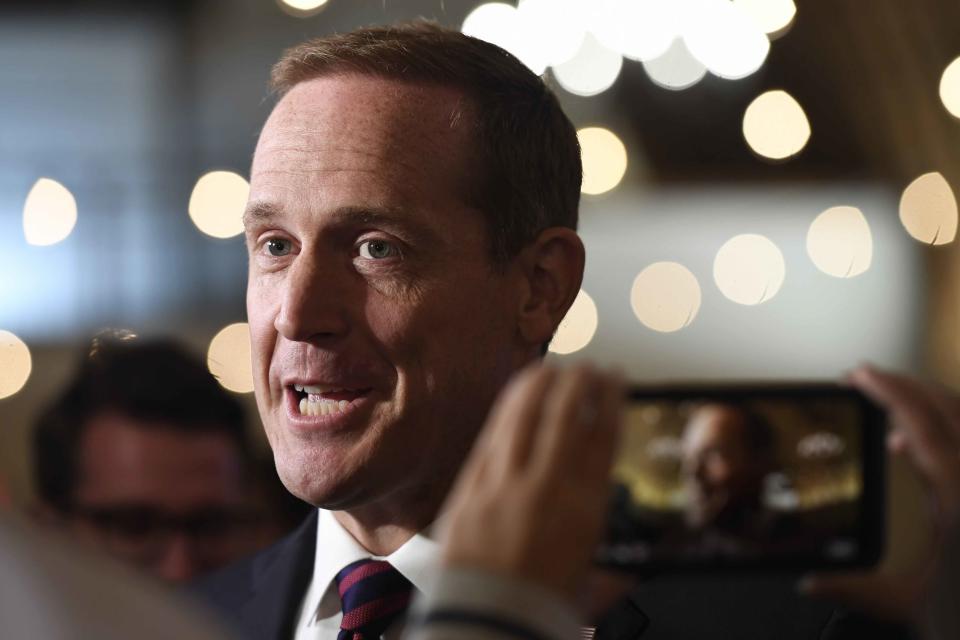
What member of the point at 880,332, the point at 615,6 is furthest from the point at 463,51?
the point at 880,332

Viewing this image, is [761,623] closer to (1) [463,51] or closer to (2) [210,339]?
(1) [463,51]

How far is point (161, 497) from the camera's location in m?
1.35

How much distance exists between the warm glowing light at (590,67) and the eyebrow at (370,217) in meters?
1.50

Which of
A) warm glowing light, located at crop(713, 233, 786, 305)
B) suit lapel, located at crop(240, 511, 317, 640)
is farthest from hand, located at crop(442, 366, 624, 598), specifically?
warm glowing light, located at crop(713, 233, 786, 305)

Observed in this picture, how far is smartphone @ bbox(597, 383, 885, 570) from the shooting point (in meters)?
0.80

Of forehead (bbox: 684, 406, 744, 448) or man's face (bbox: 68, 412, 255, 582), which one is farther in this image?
man's face (bbox: 68, 412, 255, 582)

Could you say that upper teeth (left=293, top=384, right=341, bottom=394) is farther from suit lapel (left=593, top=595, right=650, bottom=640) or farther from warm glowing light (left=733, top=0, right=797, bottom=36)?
warm glowing light (left=733, top=0, right=797, bottom=36)

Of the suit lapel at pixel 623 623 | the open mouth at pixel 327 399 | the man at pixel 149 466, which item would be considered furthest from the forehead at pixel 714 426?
the man at pixel 149 466

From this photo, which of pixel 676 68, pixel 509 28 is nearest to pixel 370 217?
pixel 509 28

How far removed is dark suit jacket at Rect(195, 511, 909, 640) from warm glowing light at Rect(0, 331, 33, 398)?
194cm

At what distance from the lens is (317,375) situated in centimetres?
83

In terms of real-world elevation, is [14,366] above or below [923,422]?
below

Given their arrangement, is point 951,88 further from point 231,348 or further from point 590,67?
point 231,348

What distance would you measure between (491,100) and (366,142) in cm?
11
